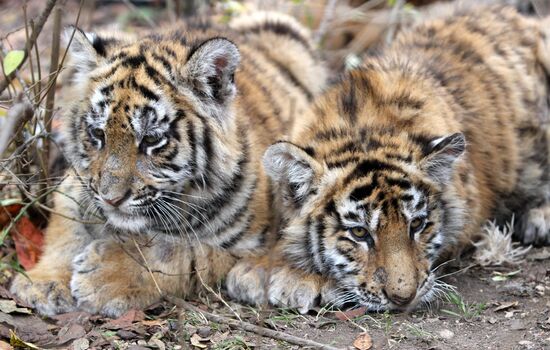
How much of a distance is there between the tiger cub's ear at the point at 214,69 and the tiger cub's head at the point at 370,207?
0.47 meters

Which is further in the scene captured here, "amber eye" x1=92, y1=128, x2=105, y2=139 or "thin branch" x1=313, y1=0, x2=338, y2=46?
"thin branch" x1=313, y1=0, x2=338, y2=46

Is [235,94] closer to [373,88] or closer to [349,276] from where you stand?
[373,88]

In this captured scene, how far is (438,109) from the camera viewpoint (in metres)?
4.74

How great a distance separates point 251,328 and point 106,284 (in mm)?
906

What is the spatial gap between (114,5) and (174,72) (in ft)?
18.3

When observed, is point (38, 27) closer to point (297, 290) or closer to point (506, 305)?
point (297, 290)

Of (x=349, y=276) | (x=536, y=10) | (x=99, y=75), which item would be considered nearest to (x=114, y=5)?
(x=536, y=10)

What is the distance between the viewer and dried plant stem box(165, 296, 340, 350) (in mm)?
3895

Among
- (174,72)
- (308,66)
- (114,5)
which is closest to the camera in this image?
(174,72)

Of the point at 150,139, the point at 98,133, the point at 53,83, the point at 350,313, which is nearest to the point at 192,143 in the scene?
the point at 150,139

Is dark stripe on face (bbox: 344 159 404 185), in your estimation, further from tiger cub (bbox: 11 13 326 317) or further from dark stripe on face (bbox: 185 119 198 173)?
dark stripe on face (bbox: 185 119 198 173)

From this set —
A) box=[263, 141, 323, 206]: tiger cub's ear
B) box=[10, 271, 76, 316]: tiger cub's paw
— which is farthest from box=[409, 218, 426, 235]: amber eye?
→ box=[10, 271, 76, 316]: tiger cub's paw

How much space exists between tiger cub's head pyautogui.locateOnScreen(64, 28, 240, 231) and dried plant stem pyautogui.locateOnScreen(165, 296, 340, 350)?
49 cm

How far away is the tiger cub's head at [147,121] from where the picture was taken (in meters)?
4.21
